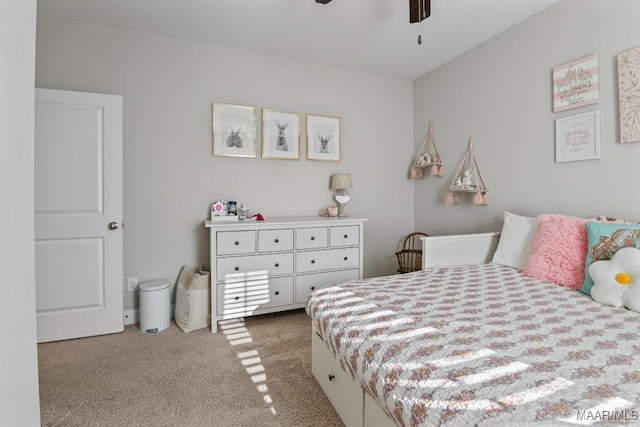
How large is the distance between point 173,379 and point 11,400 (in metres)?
1.36

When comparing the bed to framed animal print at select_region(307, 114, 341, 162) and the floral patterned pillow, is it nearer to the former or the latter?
the floral patterned pillow

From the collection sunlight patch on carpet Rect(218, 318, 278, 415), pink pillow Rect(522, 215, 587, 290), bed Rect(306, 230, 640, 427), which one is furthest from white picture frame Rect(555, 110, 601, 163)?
sunlight patch on carpet Rect(218, 318, 278, 415)

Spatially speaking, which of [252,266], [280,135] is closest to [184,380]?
[252,266]

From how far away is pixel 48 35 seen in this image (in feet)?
8.18

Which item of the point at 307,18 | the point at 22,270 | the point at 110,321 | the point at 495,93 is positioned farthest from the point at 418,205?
the point at 22,270

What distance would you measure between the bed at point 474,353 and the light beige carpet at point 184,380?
0.81 ft

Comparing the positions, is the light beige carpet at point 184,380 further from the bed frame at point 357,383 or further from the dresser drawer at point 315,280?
the dresser drawer at point 315,280

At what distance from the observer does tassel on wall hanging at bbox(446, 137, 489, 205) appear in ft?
9.60

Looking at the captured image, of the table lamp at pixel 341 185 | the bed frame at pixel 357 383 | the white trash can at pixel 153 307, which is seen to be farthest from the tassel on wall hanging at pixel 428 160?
the white trash can at pixel 153 307

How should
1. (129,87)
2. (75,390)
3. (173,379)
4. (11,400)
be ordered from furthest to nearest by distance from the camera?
(129,87) → (173,379) → (75,390) → (11,400)

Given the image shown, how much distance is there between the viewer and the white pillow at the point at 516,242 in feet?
7.38

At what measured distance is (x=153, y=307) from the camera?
257 centimetres

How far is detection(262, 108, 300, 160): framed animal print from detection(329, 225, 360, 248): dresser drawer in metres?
0.90

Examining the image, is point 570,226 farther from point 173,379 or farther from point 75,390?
point 75,390
